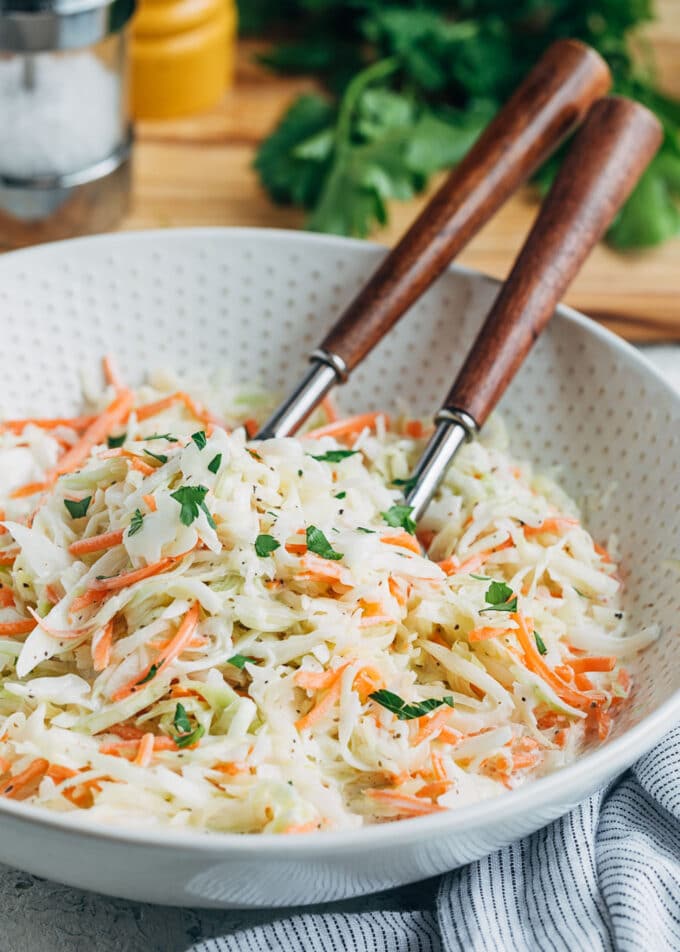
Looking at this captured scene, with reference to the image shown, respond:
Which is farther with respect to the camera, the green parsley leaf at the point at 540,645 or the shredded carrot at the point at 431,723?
the green parsley leaf at the point at 540,645

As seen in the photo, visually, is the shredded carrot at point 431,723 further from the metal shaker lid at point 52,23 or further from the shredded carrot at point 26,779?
the metal shaker lid at point 52,23

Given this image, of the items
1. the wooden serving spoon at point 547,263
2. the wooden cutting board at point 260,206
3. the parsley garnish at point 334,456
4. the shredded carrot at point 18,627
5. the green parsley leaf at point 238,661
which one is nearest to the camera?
the green parsley leaf at point 238,661

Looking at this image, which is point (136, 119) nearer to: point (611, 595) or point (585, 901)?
point (611, 595)

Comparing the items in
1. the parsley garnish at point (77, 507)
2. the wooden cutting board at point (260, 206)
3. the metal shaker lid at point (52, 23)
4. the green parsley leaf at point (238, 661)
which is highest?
the metal shaker lid at point (52, 23)

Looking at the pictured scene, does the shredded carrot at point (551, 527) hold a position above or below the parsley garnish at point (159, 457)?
below

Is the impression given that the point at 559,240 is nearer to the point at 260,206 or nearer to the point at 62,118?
the point at 260,206

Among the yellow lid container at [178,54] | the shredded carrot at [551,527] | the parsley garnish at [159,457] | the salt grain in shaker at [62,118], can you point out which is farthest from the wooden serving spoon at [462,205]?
the yellow lid container at [178,54]

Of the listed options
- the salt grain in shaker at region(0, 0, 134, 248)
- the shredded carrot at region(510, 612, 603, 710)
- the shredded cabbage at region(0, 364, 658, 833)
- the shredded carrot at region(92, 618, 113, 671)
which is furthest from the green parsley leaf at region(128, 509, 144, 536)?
the salt grain in shaker at region(0, 0, 134, 248)

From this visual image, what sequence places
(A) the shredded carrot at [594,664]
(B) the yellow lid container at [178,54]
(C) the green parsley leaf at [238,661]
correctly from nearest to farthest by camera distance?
(C) the green parsley leaf at [238,661] → (A) the shredded carrot at [594,664] → (B) the yellow lid container at [178,54]
